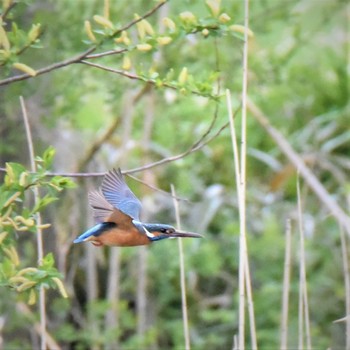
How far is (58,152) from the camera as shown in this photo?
497 cm

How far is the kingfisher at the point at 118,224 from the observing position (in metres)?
2.07

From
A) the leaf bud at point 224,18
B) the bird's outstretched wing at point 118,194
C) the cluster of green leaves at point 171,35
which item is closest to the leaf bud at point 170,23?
the cluster of green leaves at point 171,35

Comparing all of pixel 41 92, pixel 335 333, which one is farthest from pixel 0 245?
pixel 335 333

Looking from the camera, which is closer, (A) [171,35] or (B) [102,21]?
(B) [102,21]

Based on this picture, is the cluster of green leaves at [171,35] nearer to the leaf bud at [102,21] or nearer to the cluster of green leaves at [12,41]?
the leaf bud at [102,21]

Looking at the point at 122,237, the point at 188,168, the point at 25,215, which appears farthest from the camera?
the point at 188,168

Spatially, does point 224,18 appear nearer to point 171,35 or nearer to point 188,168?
point 171,35

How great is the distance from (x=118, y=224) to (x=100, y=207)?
2.5 inches

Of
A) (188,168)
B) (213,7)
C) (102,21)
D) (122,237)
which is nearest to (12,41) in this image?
(102,21)

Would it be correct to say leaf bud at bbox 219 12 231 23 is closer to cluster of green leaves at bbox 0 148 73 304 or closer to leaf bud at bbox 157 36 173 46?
leaf bud at bbox 157 36 173 46

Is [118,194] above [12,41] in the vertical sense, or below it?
below

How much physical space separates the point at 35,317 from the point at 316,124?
2.39 meters

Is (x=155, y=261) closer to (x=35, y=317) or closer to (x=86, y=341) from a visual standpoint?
(x=86, y=341)

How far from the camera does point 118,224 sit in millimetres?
2072
